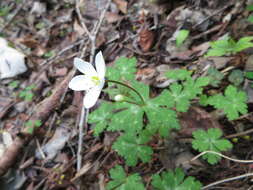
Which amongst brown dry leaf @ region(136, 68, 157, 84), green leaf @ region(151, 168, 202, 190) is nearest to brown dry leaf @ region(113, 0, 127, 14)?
brown dry leaf @ region(136, 68, 157, 84)

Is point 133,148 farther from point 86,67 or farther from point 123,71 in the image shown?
point 86,67

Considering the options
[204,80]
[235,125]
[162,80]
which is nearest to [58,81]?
[162,80]

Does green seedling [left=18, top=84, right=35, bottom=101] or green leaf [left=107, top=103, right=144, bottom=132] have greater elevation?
green leaf [left=107, top=103, right=144, bottom=132]

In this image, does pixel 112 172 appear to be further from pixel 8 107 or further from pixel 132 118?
pixel 8 107

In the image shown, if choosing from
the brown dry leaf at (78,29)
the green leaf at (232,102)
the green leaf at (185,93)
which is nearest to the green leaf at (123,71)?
the green leaf at (185,93)

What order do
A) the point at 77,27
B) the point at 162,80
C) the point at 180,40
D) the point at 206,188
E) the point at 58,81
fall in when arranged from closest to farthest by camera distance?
the point at 206,188
the point at 162,80
the point at 180,40
the point at 58,81
the point at 77,27

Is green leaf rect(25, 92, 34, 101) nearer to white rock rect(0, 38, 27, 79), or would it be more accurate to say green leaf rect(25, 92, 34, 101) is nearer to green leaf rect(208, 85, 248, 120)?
white rock rect(0, 38, 27, 79)
